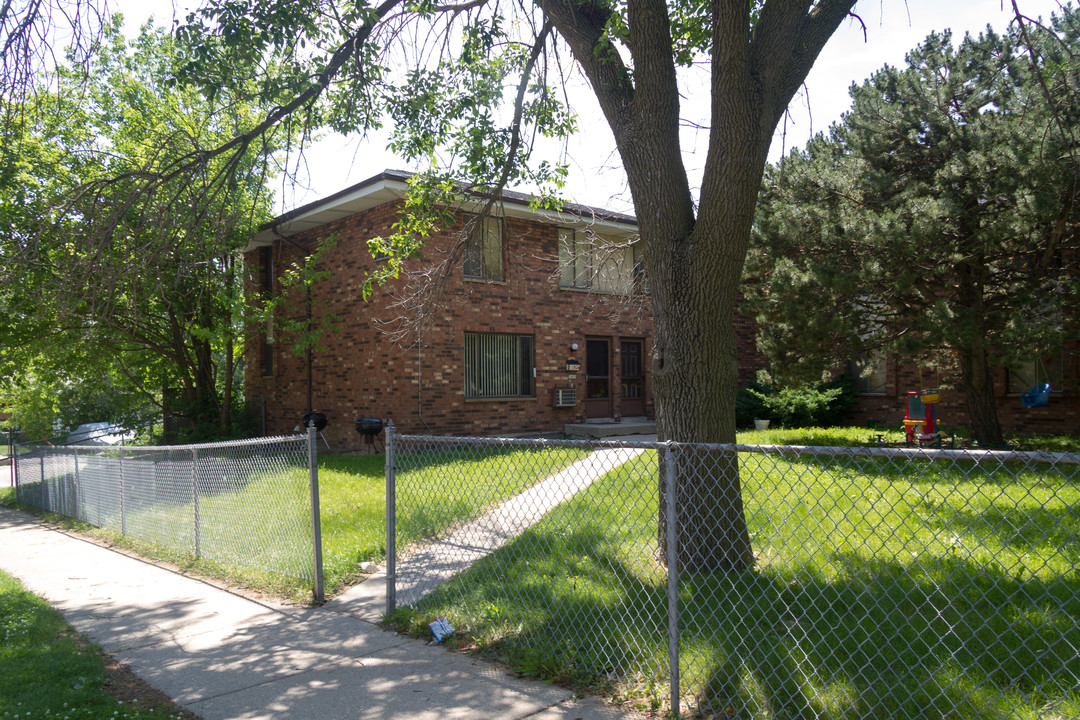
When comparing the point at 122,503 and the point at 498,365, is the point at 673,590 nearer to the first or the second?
the point at 122,503

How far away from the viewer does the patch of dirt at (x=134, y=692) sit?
13.3ft

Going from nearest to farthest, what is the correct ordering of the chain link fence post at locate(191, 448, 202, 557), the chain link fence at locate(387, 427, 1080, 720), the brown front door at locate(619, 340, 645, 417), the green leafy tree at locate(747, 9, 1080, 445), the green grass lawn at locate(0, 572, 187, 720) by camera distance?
the chain link fence at locate(387, 427, 1080, 720)
the green grass lawn at locate(0, 572, 187, 720)
the chain link fence post at locate(191, 448, 202, 557)
the green leafy tree at locate(747, 9, 1080, 445)
the brown front door at locate(619, 340, 645, 417)

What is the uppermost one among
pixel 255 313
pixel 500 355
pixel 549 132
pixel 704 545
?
pixel 549 132

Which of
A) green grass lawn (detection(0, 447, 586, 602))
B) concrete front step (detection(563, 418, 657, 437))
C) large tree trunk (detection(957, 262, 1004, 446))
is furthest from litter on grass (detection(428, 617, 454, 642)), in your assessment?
concrete front step (detection(563, 418, 657, 437))

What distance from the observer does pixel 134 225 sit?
7.00 metres

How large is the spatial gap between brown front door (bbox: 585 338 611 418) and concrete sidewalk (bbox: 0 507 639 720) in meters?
11.9

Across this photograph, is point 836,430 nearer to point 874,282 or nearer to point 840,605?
point 874,282

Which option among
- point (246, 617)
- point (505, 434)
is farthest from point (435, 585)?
point (505, 434)

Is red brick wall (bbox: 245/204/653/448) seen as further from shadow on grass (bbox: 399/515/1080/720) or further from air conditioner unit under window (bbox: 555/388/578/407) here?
shadow on grass (bbox: 399/515/1080/720)

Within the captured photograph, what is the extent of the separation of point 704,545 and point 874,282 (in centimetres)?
815

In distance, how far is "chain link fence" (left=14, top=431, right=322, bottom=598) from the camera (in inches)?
256

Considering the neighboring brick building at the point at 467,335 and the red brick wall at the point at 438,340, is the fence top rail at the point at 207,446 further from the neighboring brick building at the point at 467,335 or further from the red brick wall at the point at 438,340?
the neighboring brick building at the point at 467,335

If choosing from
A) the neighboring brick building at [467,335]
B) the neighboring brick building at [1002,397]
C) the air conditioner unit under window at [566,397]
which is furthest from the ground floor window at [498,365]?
the neighboring brick building at [1002,397]

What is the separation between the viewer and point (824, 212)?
11.6 metres
